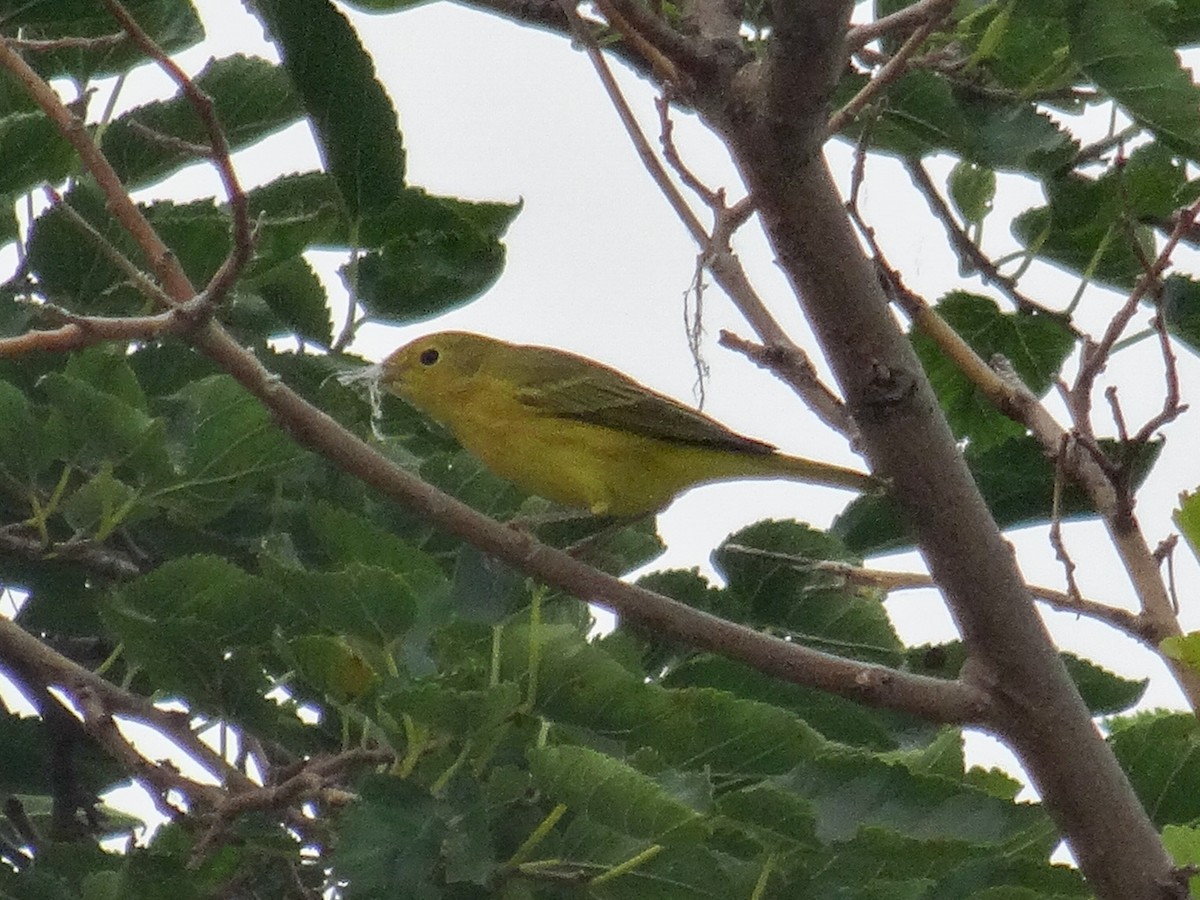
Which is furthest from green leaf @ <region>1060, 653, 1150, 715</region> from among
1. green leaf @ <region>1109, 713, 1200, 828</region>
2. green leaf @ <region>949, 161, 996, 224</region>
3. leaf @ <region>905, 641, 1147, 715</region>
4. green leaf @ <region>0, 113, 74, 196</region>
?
green leaf @ <region>0, 113, 74, 196</region>

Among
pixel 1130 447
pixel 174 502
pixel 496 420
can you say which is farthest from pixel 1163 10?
pixel 496 420

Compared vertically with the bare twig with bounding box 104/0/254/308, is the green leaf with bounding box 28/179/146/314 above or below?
above

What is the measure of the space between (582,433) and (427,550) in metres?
1.37

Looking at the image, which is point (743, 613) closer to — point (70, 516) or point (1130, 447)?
point (1130, 447)

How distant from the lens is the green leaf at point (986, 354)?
2.76 meters

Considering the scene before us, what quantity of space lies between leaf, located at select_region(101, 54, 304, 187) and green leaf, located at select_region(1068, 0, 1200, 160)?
1.20 metres

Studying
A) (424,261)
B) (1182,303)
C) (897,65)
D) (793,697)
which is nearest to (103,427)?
(424,261)

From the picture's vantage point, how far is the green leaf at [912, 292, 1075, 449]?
276 centimetres

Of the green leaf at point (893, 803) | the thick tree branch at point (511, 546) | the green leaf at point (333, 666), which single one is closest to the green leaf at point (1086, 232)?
the thick tree branch at point (511, 546)

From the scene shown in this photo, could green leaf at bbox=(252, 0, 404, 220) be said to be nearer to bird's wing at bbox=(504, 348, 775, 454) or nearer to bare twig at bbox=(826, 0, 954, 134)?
bare twig at bbox=(826, 0, 954, 134)

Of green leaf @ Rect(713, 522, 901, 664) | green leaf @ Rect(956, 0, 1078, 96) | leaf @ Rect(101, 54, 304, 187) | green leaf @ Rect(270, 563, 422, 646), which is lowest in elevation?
green leaf @ Rect(270, 563, 422, 646)

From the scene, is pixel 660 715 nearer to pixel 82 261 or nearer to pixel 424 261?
pixel 424 261

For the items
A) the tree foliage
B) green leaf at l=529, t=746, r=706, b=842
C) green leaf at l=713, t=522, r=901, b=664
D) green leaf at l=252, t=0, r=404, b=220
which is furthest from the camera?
green leaf at l=713, t=522, r=901, b=664

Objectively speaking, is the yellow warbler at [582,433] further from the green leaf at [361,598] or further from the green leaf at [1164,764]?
the green leaf at [361,598]
